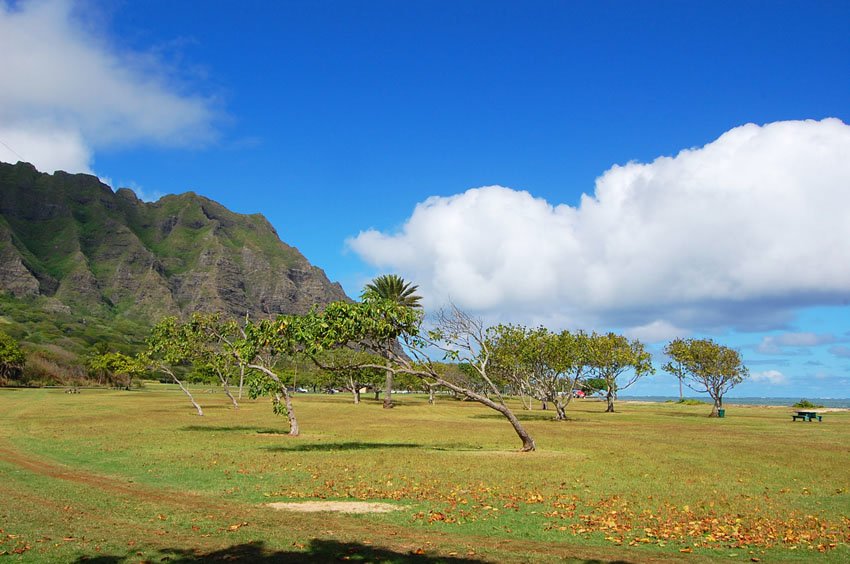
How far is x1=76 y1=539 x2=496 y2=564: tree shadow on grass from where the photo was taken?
10234 millimetres

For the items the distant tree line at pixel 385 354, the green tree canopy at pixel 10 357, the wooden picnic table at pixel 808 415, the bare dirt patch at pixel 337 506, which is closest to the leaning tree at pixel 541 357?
the distant tree line at pixel 385 354

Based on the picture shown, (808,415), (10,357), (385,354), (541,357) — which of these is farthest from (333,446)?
(10,357)

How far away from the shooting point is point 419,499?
16.7 m

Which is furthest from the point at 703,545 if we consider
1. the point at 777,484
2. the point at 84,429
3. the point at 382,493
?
the point at 84,429

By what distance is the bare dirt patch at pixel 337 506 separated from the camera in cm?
1512

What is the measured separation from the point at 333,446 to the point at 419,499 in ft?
48.8

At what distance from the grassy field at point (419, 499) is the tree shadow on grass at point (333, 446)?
0.09 m

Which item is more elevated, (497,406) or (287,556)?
(497,406)

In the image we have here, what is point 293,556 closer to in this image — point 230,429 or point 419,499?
point 419,499

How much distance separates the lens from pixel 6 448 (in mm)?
26797

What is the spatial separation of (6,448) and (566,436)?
28566 millimetres

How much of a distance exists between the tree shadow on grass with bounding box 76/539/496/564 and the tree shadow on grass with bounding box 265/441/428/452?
18.2 metres

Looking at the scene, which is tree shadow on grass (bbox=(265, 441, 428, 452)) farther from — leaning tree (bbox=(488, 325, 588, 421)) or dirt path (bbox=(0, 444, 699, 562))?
leaning tree (bbox=(488, 325, 588, 421))

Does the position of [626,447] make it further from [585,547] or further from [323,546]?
[323,546]
